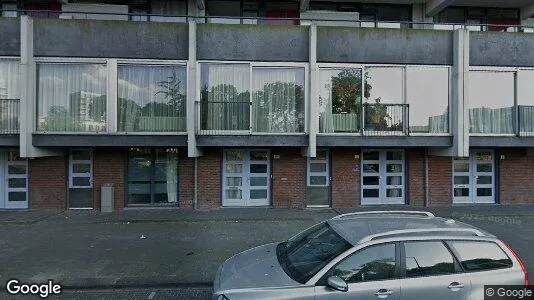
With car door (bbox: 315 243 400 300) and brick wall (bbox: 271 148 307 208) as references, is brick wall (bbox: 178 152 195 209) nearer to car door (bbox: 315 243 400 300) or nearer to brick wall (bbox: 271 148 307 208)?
brick wall (bbox: 271 148 307 208)

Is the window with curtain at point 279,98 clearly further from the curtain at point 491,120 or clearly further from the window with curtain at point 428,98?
the curtain at point 491,120

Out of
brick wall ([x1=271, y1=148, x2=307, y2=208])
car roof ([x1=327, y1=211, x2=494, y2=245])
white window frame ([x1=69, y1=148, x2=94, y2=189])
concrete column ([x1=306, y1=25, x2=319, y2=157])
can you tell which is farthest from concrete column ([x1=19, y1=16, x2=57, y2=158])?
car roof ([x1=327, y1=211, x2=494, y2=245])

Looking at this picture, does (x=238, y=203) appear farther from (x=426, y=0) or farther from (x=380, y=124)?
(x=426, y=0)

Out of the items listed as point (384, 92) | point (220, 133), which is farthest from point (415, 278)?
point (384, 92)

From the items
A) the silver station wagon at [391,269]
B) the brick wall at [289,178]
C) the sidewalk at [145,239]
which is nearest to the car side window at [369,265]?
the silver station wagon at [391,269]

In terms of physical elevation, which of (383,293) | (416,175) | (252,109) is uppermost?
(252,109)

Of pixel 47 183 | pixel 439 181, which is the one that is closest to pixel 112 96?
pixel 47 183

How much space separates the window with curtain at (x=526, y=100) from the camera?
12.0 metres

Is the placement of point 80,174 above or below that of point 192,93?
below

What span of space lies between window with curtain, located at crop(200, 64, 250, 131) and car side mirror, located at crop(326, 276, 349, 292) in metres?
7.89

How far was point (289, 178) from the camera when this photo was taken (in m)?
12.4

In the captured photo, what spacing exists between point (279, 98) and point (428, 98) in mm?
4723

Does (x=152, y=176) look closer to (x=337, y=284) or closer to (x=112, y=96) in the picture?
(x=112, y=96)

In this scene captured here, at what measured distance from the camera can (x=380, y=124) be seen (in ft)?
38.2
